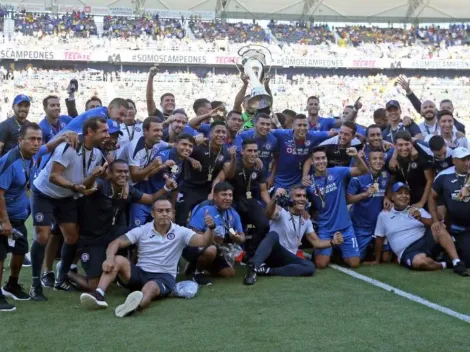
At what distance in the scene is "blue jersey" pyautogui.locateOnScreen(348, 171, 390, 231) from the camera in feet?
25.3

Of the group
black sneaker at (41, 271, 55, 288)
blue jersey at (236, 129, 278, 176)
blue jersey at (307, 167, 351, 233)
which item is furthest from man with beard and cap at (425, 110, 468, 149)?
black sneaker at (41, 271, 55, 288)

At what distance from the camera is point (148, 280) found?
5.75 metres

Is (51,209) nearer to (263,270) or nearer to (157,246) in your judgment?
(157,246)

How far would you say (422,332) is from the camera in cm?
469

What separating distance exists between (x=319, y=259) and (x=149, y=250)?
2239 mm

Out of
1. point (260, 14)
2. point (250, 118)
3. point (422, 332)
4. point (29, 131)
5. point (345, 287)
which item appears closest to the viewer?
point (422, 332)

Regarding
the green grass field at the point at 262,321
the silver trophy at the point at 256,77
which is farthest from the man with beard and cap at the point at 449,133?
the silver trophy at the point at 256,77

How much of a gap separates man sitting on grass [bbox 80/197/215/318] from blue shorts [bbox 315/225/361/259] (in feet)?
6.29

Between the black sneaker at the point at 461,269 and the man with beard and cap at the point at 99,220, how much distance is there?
9.89 feet

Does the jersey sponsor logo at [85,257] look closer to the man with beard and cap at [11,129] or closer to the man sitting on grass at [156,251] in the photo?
the man sitting on grass at [156,251]

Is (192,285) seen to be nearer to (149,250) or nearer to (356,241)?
(149,250)

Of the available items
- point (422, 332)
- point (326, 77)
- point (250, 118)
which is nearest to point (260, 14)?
point (326, 77)

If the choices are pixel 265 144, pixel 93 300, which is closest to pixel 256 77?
pixel 265 144

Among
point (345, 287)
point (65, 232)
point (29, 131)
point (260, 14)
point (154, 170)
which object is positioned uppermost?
point (260, 14)
